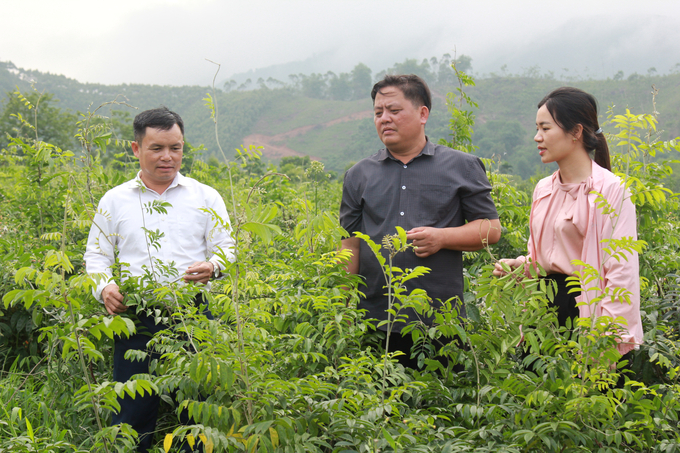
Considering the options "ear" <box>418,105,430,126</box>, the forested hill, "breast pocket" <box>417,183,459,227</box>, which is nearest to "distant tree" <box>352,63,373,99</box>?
the forested hill

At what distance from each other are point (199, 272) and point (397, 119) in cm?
140

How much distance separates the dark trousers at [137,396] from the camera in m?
2.67

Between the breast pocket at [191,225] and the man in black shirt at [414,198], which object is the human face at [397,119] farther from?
the breast pocket at [191,225]

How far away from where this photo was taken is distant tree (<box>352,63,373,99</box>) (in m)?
109

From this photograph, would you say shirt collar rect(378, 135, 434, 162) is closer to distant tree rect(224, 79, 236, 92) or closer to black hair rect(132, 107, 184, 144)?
black hair rect(132, 107, 184, 144)

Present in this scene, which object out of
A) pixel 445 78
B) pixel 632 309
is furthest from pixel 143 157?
pixel 445 78

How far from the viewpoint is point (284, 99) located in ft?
330

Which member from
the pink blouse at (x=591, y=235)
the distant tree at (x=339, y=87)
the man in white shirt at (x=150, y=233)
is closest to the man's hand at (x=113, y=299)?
the man in white shirt at (x=150, y=233)

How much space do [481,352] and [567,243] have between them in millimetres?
715

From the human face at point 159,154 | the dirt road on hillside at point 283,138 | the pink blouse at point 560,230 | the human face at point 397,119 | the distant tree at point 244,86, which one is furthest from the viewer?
the distant tree at point 244,86

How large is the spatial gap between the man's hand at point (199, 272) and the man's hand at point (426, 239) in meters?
1.11

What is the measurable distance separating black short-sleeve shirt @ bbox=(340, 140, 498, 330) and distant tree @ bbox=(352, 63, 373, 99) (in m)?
109

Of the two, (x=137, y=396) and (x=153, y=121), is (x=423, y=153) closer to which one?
(x=153, y=121)

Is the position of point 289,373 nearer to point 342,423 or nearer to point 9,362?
point 342,423
